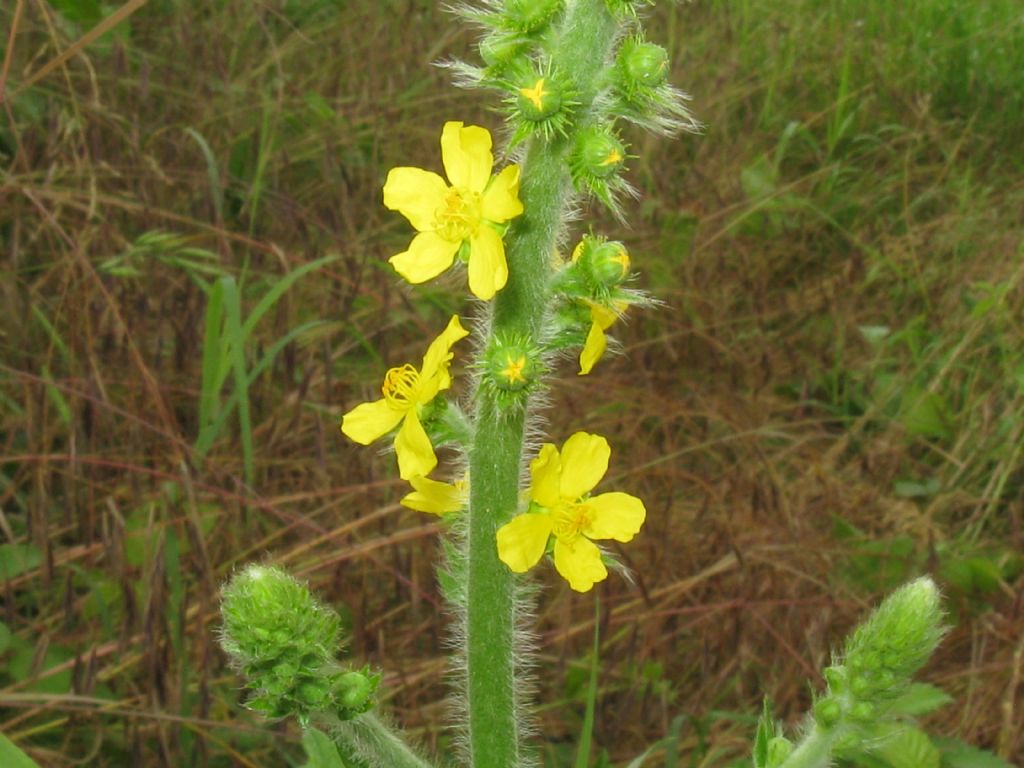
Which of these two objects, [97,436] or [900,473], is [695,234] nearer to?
[900,473]

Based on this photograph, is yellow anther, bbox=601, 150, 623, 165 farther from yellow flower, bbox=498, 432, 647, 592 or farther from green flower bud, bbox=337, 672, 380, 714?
green flower bud, bbox=337, 672, 380, 714

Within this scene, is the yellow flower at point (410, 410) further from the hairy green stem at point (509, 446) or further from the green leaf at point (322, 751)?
the green leaf at point (322, 751)

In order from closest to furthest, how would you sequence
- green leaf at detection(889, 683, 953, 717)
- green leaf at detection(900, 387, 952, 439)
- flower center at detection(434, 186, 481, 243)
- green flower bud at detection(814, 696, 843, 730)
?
flower center at detection(434, 186, 481, 243) < green flower bud at detection(814, 696, 843, 730) < green leaf at detection(889, 683, 953, 717) < green leaf at detection(900, 387, 952, 439)

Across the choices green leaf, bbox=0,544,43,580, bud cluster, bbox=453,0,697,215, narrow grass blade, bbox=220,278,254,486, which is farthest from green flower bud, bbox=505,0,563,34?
green leaf, bbox=0,544,43,580

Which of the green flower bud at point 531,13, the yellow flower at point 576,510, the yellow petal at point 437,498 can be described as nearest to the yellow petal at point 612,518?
the yellow flower at point 576,510

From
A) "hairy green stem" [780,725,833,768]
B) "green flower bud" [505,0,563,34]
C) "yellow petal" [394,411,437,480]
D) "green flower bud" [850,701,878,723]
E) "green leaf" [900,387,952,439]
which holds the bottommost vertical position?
"green leaf" [900,387,952,439]

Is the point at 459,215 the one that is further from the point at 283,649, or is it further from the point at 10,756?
the point at 10,756
